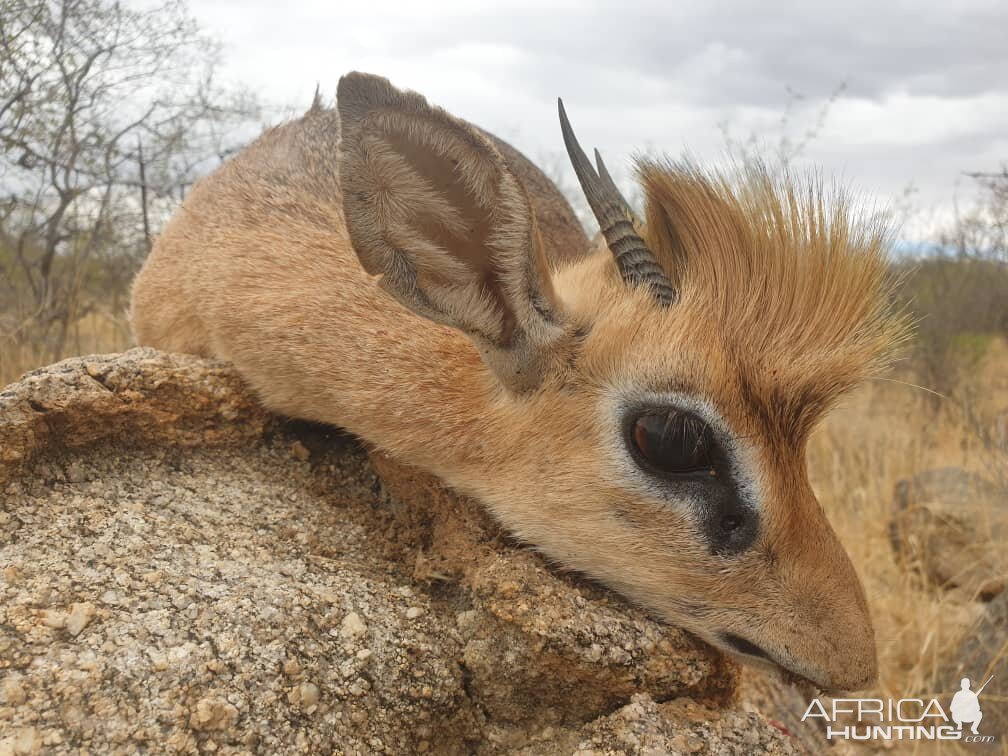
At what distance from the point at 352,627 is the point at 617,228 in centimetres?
130

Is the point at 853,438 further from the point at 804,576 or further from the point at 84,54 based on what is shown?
the point at 84,54

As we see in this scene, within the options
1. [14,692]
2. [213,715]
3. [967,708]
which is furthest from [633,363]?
[967,708]

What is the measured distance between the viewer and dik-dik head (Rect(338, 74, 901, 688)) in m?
2.02

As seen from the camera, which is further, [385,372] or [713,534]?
[385,372]

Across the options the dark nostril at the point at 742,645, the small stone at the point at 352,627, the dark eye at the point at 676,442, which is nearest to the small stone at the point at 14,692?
the small stone at the point at 352,627

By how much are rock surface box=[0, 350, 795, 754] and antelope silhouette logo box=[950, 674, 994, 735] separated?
7.82 feet

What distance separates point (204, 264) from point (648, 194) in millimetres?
1711

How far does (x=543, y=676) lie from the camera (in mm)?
2027

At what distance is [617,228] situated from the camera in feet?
7.34

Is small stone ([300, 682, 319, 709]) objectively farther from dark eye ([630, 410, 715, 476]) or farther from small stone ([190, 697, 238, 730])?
dark eye ([630, 410, 715, 476])

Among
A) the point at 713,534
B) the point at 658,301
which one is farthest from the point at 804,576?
the point at 658,301

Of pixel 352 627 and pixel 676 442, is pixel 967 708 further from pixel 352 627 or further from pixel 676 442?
pixel 352 627

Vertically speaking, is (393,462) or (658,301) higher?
(658,301)

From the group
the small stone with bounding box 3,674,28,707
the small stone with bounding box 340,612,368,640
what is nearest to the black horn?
the small stone with bounding box 340,612,368,640
